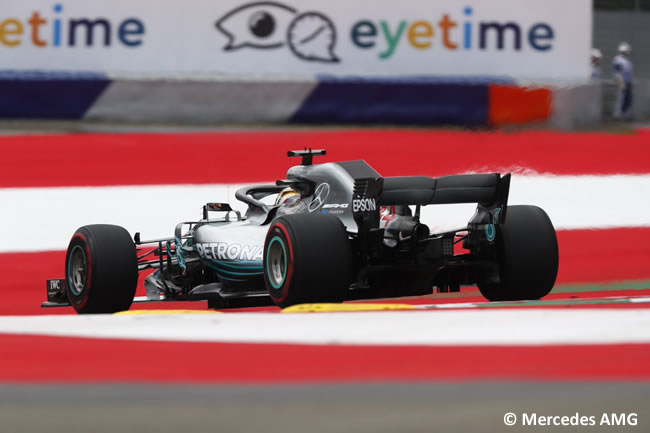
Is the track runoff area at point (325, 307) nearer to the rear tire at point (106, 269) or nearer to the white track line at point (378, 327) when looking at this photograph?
the white track line at point (378, 327)

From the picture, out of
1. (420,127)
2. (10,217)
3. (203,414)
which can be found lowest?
(203,414)

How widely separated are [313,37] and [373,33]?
0.58 meters

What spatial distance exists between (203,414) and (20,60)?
8026 mm

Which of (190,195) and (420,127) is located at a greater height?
(420,127)

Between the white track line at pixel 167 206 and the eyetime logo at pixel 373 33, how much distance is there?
2313 mm

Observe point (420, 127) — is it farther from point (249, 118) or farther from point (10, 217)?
point (10, 217)

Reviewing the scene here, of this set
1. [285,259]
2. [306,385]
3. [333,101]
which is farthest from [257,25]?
[306,385]

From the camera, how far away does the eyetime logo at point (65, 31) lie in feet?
34.1

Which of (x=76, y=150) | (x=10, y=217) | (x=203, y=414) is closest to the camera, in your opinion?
(x=203, y=414)

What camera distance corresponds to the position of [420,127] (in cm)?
1072

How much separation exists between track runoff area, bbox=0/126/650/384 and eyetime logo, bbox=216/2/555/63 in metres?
0.96

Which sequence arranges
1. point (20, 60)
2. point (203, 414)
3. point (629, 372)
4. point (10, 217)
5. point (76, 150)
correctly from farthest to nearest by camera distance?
1. point (20, 60)
2. point (76, 150)
3. point (10, 217)
4. point (629, 372)
5. point (203, 414)

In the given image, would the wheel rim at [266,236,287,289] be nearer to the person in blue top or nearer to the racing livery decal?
the racing livery decal

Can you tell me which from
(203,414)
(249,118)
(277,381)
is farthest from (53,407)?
(249,118)
